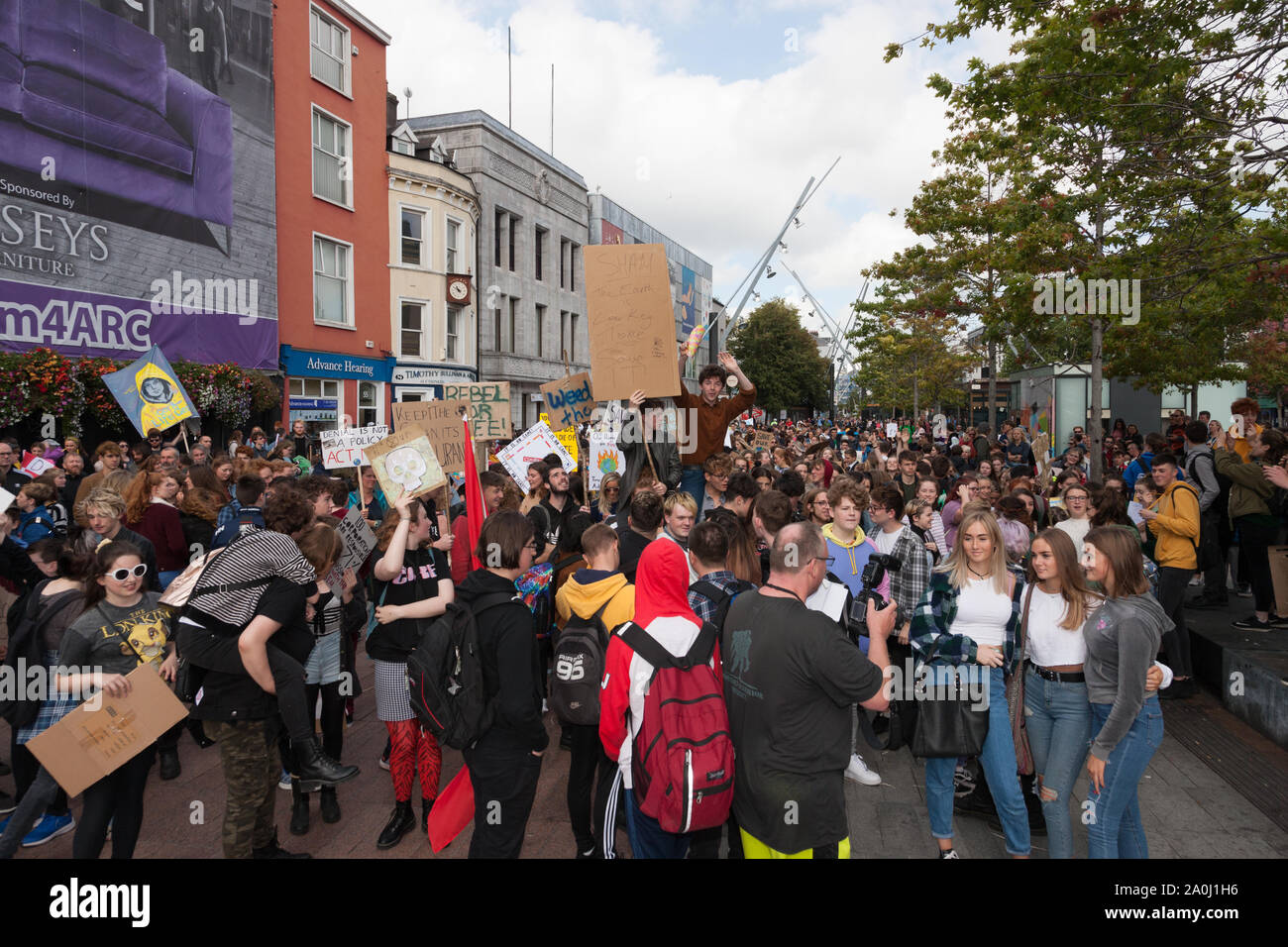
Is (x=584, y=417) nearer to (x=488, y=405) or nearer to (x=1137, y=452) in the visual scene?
(x=488, y=405)

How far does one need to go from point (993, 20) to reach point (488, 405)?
7.07 meters

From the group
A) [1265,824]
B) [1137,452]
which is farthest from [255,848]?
[1137,452]

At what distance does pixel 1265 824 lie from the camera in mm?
4746

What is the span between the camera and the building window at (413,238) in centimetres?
2647

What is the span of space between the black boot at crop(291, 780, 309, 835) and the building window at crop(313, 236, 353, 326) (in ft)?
65.4

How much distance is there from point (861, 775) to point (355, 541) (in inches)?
149

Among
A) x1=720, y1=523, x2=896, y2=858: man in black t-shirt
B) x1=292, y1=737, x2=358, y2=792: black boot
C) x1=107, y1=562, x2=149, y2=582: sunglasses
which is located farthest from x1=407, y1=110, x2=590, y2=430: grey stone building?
x1=720, y1=523, x2=896, y2=858: man in black t-shirt

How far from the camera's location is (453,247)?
28.3 metres

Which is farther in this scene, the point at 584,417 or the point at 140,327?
the point at 140,327

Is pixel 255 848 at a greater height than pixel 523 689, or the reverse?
pixel 523 689

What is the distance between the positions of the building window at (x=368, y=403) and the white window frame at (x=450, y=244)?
5.32m

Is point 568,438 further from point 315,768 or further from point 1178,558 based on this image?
point 1178,558

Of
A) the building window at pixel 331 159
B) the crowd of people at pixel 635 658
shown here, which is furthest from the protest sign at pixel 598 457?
the building window at pixel 331 159

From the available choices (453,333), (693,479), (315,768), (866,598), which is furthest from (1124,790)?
(453,333)
